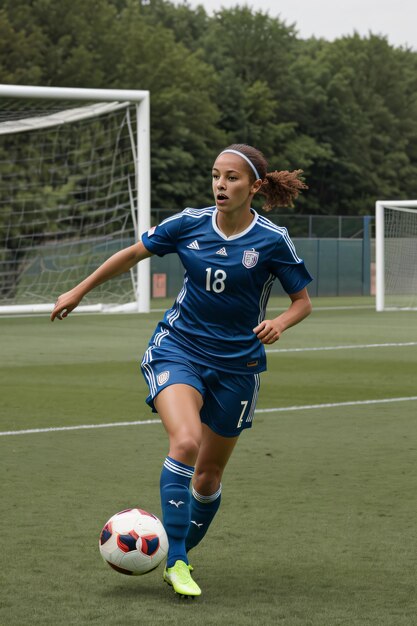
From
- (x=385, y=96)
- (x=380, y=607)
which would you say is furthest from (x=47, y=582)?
(x=385, y=96)

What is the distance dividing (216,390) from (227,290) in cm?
43

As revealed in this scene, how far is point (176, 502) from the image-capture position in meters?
5.10

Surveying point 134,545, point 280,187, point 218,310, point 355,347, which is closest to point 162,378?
point 218,310

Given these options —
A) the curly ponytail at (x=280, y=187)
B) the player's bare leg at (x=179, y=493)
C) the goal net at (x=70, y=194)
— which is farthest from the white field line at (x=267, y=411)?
the goal net at (x=70, y=194)

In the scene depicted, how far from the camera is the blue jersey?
5539mm

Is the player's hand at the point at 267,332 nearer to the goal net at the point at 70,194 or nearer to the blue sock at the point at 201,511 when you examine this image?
the blue sock at the point at 201,511

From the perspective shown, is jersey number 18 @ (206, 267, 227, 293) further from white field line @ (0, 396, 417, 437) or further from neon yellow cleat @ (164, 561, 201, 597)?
white field line @ (0, 396, 417, 437)

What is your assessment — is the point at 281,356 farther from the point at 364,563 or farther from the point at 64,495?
the point at 364,563

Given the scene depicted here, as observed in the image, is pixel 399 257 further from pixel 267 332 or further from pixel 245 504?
pixel 267 332

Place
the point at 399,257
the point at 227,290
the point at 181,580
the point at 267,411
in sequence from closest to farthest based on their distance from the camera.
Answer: the point at 181,580, the point at 227,290, the point at 267,411, the point at 399,257

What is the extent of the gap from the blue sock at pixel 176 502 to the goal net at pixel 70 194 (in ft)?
51.5

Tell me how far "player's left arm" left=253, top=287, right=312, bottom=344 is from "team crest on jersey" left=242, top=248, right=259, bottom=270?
0.25 m

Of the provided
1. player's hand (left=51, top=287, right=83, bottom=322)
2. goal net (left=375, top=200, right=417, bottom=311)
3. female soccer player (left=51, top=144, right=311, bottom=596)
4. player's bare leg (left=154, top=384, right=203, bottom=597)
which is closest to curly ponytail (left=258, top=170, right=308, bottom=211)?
female soccer player (left=51, top=144, right=311, bottom=596)

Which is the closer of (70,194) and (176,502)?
(176,502)
